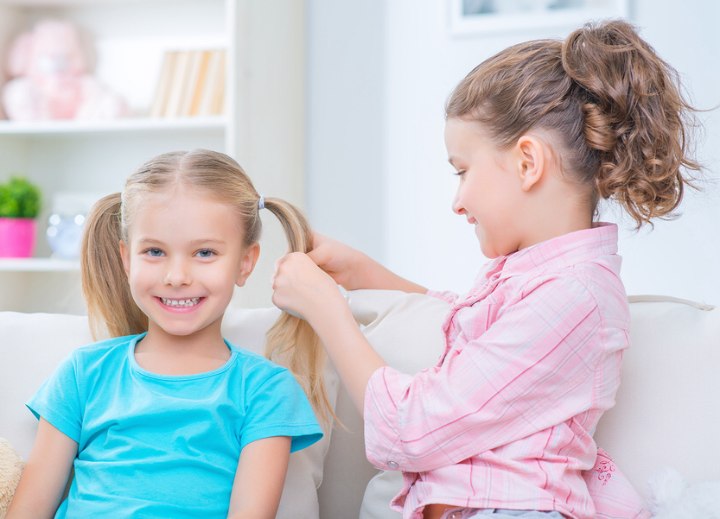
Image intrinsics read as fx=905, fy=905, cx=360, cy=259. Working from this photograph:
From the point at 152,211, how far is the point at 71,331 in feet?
1.08

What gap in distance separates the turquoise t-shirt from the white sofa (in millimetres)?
115

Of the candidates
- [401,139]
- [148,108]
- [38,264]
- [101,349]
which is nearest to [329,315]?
[101,349]

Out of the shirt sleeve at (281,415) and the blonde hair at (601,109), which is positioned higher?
the blonde hair at (601,109)

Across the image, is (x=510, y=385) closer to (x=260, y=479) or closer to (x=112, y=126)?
(x=260, y=479)

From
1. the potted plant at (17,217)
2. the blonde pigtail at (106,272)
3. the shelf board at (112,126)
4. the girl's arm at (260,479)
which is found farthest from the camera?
the potted plant at (17,217)

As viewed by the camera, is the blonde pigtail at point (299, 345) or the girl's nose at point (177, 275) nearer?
the girl's nose at point (177, 275)

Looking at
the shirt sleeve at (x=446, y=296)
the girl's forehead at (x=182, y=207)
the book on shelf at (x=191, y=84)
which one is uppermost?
the book on shelf at (x=191, y=84)

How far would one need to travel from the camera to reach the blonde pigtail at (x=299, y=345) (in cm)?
139

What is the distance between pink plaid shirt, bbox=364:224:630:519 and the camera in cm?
106

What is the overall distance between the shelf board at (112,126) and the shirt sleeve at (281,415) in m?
1.54

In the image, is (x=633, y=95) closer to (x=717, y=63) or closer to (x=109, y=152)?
(x=717, y=63)

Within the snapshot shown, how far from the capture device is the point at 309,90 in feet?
9.46

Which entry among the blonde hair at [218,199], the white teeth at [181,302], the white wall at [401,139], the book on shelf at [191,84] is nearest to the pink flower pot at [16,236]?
the book on shelf at [191,84]

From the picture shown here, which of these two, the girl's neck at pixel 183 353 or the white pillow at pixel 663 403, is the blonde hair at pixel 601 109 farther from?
the girl's neck at pixel 183 353
